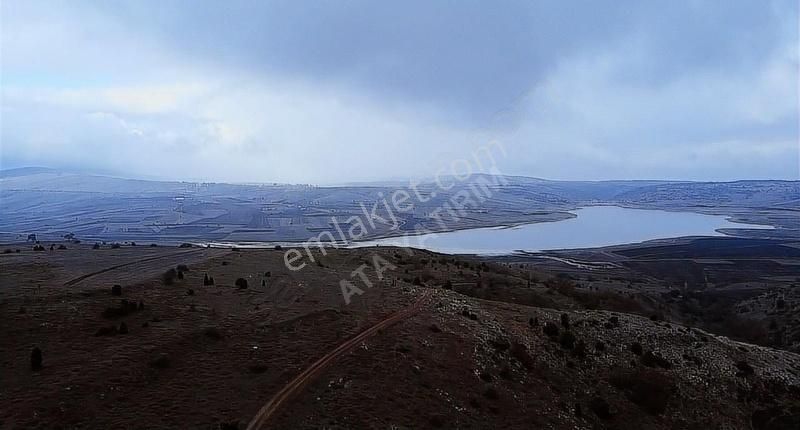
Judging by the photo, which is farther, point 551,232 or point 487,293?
point 551,232

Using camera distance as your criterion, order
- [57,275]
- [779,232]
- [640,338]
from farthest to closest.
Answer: [779,232], [57,275], [640,338]

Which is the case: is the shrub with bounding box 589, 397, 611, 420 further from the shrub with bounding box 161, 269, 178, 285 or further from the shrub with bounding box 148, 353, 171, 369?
the shrub with bounding box 161, 269, 178, 285

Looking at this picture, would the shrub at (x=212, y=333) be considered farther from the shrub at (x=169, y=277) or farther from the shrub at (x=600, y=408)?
the shrub at (x=600, y=408)

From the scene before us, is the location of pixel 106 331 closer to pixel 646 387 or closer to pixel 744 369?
pixel 646 387

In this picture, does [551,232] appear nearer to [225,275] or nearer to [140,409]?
[225,275]

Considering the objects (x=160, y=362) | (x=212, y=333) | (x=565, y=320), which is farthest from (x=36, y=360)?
(x=565, y=320)

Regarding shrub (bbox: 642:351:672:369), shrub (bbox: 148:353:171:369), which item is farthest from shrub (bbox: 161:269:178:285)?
shrub (bbox: 642:351:672:369)

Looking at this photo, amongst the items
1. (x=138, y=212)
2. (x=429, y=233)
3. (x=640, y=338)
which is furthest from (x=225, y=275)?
(x=138, y=212)

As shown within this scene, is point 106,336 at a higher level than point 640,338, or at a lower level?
higher
